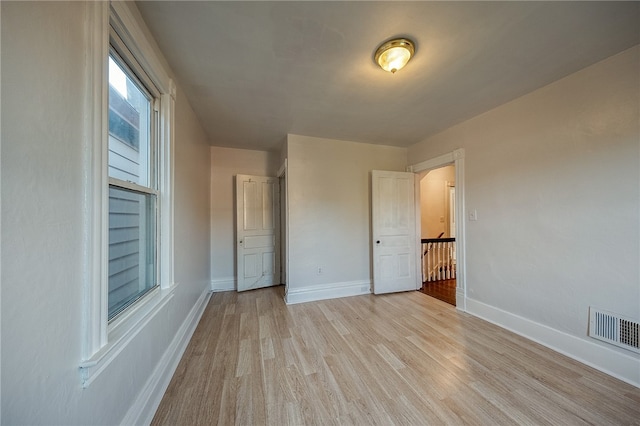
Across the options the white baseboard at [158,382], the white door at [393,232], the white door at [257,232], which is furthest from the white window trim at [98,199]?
the white door at [393,232]

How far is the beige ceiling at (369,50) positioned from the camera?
1.30 m

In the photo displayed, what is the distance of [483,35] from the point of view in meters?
1.47

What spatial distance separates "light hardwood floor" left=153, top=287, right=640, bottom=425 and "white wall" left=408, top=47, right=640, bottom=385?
298 millimetres

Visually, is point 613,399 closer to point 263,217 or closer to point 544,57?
point 544,57

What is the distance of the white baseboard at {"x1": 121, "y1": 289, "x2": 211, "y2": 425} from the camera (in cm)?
122

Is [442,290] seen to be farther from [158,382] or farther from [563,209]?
[158,382]

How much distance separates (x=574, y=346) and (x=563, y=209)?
3.88 feet

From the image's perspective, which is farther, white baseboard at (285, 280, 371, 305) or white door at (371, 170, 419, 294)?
white door at (371, 170, 419, 294)

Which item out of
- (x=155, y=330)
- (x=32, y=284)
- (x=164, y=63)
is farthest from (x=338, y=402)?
(x=164, y=63)

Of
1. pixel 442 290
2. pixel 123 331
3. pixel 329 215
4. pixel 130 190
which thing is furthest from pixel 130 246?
pixel 442 290

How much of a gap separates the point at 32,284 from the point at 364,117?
2862 mm

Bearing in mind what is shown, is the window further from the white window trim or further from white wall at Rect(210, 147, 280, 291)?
white wall at Rect(210, 147, 280, 291)

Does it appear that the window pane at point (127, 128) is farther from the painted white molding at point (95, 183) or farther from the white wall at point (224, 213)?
the white wall at point (224, 213)

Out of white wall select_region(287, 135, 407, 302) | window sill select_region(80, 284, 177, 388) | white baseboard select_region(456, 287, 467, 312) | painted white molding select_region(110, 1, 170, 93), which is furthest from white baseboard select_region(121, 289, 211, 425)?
white baseboard select_region(456, 287, 467, 312)
